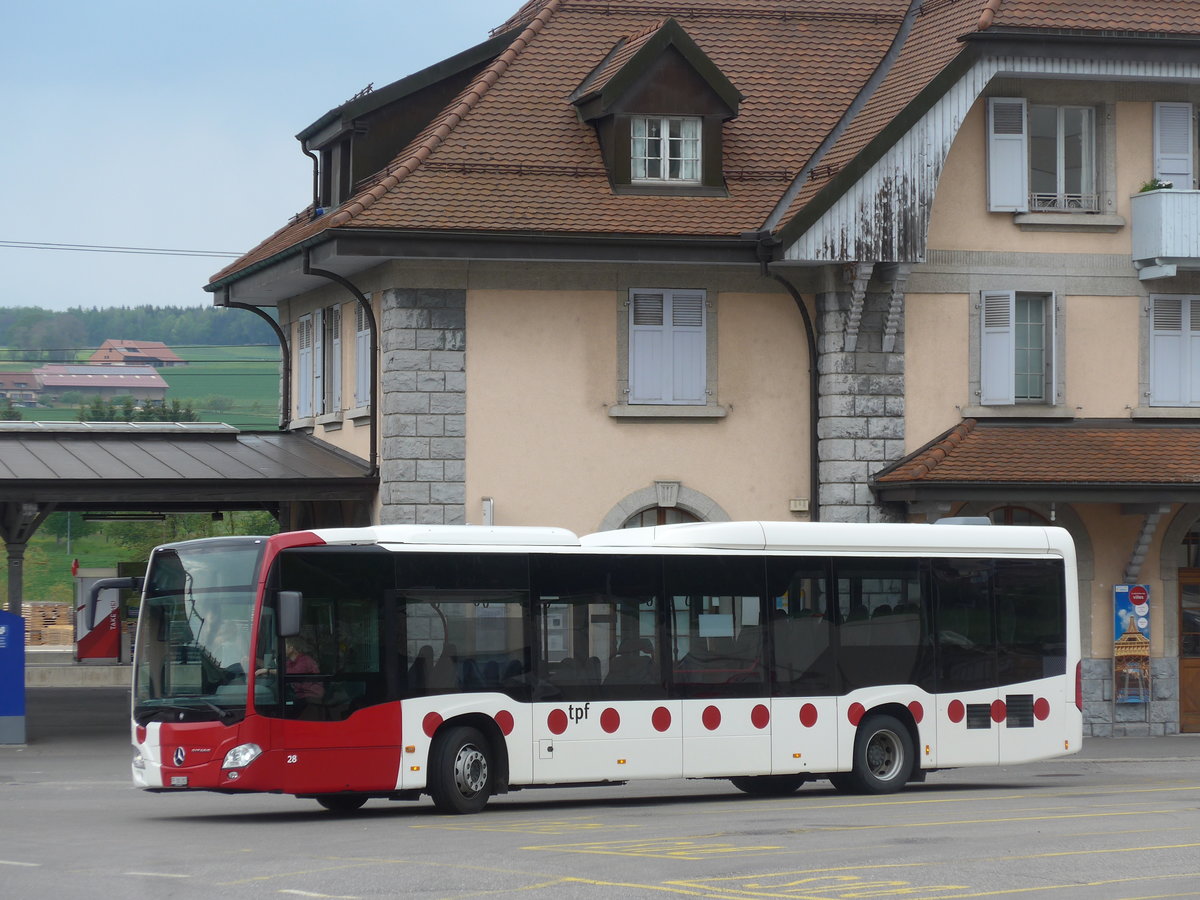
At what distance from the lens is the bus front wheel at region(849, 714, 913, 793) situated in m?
20.3

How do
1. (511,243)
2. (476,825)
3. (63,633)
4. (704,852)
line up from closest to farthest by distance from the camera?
(704,852), (476,825), (511,243), (63,633)

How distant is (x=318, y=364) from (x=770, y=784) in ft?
44.8

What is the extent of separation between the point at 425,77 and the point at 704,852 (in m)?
17.5

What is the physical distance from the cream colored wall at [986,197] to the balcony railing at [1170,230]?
0.43 meters

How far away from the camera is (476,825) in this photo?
16688mm

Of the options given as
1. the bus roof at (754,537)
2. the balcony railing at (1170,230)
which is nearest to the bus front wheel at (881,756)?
the bus roof at (754,537)

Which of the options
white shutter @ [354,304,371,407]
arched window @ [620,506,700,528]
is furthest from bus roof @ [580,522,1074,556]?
white shutter @ [354,304,371,407]

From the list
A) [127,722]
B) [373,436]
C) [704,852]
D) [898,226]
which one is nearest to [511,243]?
[373,436]

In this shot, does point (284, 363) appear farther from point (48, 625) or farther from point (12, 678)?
point (48, 625)

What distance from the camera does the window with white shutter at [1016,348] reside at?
2861 centimetres

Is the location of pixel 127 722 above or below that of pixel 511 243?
below

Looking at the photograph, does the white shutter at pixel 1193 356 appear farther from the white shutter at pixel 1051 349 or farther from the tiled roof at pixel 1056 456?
the white shutter at pixel 1051 349

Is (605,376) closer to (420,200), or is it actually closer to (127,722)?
(420,200)

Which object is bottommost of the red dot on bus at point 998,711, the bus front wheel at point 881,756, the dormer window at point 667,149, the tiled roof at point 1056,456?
the bus front wheel at point 881,756
